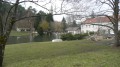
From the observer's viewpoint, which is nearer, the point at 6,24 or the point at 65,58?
the point at 6,24

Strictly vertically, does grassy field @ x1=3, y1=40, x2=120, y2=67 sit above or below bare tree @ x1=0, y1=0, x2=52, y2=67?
below

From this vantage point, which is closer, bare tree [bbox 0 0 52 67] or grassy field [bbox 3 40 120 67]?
grassy field [bbox 3 40 120 67]

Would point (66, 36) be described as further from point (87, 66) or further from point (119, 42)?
point (87, 66)

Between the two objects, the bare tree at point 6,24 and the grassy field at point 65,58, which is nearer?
the grassy field at point 65,58

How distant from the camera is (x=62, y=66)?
26.4 feet

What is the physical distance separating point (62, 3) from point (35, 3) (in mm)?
1282

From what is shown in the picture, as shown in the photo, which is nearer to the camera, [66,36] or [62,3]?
[62,3]

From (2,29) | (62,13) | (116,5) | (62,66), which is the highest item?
(116,5)

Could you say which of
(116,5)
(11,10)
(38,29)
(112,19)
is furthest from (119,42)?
(38,29)

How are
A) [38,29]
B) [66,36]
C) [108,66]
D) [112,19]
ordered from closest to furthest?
[108,66]
[112,19]
[66,36]
[38,29]

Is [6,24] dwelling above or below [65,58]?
above

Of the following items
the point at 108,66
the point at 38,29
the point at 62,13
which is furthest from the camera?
the point at 38,29

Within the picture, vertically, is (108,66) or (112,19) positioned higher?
(112,19)

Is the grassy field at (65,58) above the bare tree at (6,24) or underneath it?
underneath
